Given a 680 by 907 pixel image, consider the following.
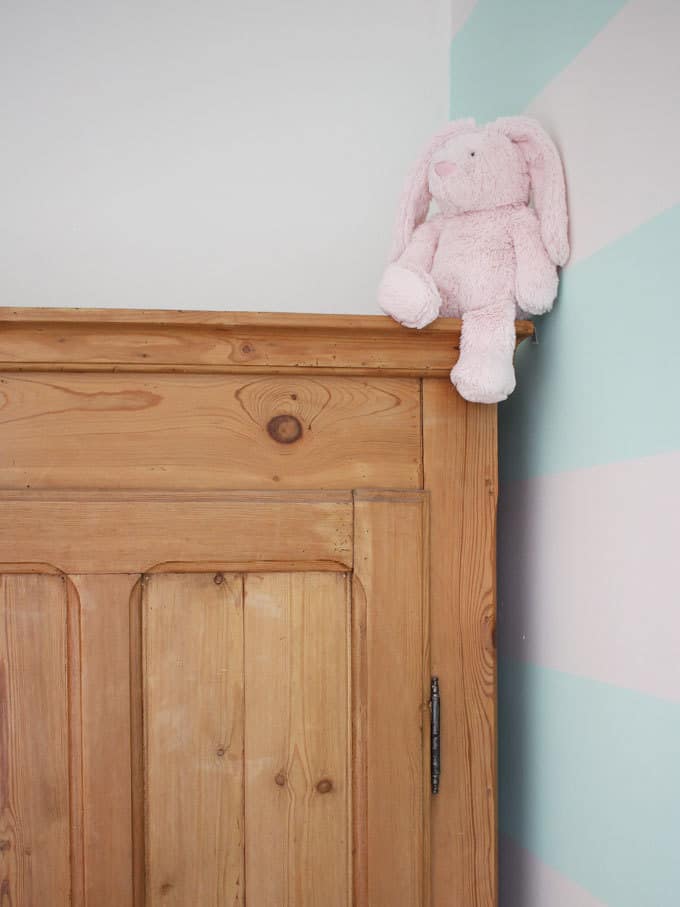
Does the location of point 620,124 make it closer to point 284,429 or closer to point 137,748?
point 284,429

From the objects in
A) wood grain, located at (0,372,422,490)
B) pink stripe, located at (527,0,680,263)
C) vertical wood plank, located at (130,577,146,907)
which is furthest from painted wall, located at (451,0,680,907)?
vertical wood plank, located at (130,577,146,907)

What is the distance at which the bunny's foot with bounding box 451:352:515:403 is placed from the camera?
2.97 feet

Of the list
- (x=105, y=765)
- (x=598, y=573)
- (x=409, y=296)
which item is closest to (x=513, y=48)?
(x=409, y=296)

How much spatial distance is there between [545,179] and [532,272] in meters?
0.12

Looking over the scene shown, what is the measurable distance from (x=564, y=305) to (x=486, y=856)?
0.68 m

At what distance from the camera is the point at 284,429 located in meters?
0.92

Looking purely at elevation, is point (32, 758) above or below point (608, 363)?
below

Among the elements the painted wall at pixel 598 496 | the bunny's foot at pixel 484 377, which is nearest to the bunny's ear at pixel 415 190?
the painted wall at pixel 598 496

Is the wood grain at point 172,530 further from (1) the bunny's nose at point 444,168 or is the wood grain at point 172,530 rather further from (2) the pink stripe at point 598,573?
(1) the bunny's nose at point 444,168

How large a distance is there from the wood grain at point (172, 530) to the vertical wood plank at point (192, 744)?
0.05 m

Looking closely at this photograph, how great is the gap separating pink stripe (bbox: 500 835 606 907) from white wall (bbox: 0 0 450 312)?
2.96ft

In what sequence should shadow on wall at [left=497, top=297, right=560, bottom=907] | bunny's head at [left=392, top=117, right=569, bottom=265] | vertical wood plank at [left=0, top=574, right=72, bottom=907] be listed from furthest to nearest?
1. shadow on wall at [left=497, top=297, right=560, bottom=907]
2. bunny's head at [left=392, top=117, right=569, bottom=265]
3. vertical wood plank at [left=0, top=574, right=72, bottom=907]

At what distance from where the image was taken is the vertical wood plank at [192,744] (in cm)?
89

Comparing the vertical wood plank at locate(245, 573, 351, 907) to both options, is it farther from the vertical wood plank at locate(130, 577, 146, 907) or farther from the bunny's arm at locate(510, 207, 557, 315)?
the bunny's arm at locate(510, 207, 557, 315)
